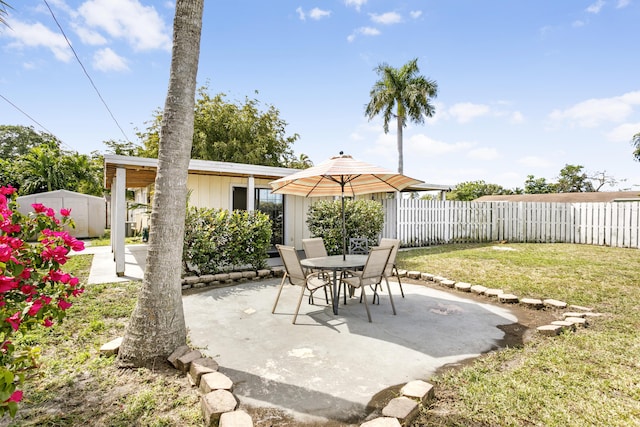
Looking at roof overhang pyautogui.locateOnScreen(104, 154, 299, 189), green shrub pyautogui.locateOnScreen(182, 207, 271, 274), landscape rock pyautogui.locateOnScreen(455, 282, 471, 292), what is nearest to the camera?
landscape rock pyautogui.locateOnScreen(455, 282, 471, 292)

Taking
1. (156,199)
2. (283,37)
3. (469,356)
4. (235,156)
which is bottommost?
(469,356)

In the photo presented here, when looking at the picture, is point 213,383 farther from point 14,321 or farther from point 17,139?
point 17,139

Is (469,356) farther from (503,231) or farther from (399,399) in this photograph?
(503,231)

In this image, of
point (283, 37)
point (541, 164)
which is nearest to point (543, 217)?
point (283, 37)

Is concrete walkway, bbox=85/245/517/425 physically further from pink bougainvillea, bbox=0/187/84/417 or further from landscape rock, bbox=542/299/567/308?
pink bougainvillea, bbox=0/187/84/417

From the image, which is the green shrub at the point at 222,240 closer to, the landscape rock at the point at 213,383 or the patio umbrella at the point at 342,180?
the patio umbrella at the point at 342,180

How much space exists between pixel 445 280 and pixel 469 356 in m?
3.00

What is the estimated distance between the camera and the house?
6.71 m

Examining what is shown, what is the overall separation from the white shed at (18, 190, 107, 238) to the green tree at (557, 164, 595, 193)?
4855cm

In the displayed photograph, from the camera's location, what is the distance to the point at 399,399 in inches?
83.9

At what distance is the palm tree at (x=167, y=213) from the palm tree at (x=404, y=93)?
19.5 meters

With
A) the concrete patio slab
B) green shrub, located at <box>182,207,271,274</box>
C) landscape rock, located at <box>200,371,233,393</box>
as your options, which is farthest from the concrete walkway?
green shrub, located at <box>182,207,271,274</box>

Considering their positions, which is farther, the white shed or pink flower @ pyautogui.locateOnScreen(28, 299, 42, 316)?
the white shed

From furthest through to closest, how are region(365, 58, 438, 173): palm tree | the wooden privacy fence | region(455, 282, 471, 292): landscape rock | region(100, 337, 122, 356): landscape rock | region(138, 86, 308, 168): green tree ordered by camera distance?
region(365, 58, 438, 173): palm tree, region(138, 86, 308, 168): green tree, the wooden privacy fence, region(455, 282, 471, 292): landscape rock, region(100, 337, 122, 356): landscape rock
